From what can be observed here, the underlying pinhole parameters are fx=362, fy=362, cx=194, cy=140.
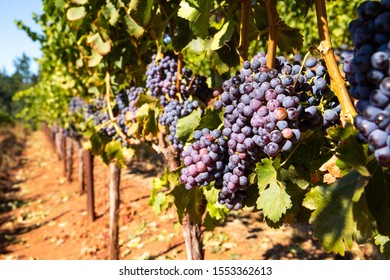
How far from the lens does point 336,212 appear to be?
114 centimetres

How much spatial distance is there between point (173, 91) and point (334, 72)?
61.2 inches

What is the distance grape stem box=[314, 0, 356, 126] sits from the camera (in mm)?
1195

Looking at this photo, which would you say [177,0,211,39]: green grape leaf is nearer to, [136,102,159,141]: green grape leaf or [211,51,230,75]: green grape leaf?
[211,51,230,75]: green grape leaf

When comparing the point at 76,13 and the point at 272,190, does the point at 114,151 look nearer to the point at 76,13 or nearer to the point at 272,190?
the point at 76,13

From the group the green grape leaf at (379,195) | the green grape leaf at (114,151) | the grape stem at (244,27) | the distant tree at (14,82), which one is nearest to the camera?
the green grape leaf at (379,195)

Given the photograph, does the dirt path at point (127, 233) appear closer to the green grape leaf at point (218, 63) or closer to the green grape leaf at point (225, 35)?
the green grape leaf at point (218, 63)

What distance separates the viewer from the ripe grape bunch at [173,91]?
2566 millimetres

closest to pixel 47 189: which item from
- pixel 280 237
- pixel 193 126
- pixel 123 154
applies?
pixel 280 237

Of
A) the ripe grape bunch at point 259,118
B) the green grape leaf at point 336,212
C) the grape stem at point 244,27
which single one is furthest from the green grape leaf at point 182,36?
the green grape leaf at point 336,212

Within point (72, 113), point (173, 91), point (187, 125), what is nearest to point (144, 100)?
point (173, 91)

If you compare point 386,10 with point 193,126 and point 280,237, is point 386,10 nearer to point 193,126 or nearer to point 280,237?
point 193,126

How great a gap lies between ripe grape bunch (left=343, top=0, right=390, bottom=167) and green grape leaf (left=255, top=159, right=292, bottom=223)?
491 millimetres

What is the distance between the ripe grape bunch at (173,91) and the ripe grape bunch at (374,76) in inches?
63.6
